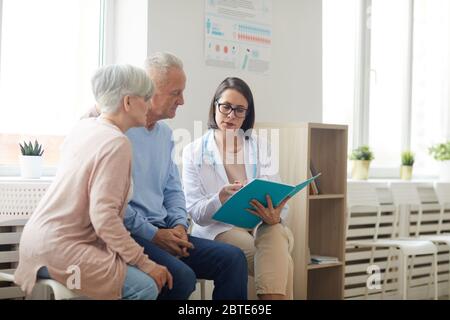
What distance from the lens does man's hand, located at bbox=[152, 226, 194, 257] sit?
264cm

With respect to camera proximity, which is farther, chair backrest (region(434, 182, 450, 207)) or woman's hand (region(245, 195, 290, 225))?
chair backrest (region(434, 182, 450, 207))

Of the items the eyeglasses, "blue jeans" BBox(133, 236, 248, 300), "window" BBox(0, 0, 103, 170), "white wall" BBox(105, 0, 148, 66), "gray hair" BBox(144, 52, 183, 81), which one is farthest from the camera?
"white wall" BBox(105, 0, 148, 66)

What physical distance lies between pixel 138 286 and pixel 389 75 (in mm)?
3511

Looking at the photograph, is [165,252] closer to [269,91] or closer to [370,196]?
[269,91]

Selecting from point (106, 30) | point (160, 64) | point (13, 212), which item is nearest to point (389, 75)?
point (106, 30)

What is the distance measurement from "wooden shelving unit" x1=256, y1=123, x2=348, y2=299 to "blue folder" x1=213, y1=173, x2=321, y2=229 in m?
0.56

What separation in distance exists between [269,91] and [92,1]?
3.64ft

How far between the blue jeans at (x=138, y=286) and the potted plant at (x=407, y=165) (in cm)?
315

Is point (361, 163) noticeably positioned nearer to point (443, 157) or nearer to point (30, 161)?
point (443, 157)

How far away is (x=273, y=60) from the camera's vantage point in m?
4.01

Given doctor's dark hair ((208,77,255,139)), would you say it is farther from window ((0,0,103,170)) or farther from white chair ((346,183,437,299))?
white chair ((346,183,437,299))

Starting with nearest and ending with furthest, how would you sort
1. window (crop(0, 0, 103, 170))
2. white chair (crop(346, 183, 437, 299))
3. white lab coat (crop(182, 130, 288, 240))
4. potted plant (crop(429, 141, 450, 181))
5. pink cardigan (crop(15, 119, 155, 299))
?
pink cardigan (crop(15, 119, 155, 299)) → white lab coat (crop(182, 130, 288, 240)) → window (crop(0, 0, 103, 170)) → white chair (crop(346, 183, 437, 299)) → potted plant (crop(429, 141, 450, 181))

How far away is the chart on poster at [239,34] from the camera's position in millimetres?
3684

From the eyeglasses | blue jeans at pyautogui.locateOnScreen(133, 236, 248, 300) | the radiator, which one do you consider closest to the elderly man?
blue jeans at pyautogui.locateOnScreen(133, 236, 248, 300)
